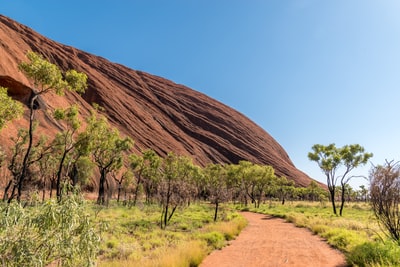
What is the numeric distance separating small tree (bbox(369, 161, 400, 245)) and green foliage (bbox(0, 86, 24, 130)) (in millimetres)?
19723

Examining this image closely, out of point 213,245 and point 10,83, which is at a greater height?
point 10,83

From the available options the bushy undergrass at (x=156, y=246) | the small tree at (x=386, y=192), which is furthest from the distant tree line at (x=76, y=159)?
the small tree at (x=386, y=192)

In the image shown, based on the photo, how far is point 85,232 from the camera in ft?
17.6

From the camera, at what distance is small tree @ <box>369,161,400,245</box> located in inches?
482

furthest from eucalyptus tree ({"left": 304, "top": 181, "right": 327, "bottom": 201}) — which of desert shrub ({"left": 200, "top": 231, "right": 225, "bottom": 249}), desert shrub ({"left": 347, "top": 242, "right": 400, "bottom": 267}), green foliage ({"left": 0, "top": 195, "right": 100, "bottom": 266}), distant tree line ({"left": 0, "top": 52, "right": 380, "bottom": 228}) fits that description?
green foliage ({"left": 0, "top": 195, "right": 100, "bottom": 266})

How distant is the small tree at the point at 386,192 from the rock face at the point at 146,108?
2490 inches

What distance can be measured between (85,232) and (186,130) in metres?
147

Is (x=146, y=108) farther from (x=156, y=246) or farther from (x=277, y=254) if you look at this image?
(x=277, y=254)

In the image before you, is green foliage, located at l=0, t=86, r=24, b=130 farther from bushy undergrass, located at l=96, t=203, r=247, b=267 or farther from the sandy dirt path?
the sandy dirt path

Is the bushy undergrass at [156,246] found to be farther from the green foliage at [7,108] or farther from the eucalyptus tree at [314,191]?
the eucalyptus tree at [314,191]

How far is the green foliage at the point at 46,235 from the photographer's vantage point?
15.6 feet

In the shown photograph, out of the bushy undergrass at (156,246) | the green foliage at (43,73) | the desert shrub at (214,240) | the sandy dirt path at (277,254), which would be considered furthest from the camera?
the green foliage at (43,73)

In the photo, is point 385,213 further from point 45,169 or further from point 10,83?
point 10,83

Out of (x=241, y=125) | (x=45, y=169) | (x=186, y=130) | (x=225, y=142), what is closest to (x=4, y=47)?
(x=45, y=169)
